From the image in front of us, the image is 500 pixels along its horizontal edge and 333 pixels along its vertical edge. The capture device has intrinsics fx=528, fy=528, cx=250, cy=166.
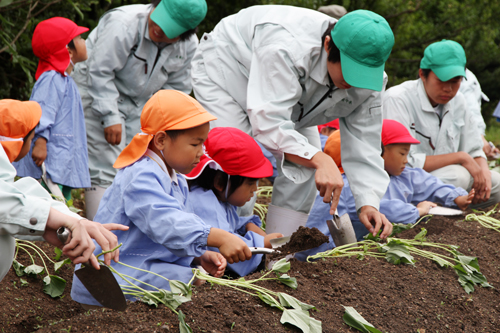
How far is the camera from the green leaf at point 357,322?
203 centimetres

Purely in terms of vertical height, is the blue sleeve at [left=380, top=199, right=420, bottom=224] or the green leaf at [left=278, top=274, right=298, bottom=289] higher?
the green leaf at [left=278, top=274, right=298, bottom=289]

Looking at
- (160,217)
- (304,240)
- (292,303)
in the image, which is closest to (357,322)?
(292,303)

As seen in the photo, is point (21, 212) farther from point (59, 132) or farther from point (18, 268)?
point (59, 132)

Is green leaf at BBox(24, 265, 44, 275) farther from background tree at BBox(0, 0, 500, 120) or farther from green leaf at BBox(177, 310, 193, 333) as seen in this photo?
background tree at BBox(0, 0, 500, 120)

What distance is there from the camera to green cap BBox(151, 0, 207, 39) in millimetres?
3562

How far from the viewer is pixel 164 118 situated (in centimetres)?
229

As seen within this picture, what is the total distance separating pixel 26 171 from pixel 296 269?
6.38 feet

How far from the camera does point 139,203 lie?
216 cm

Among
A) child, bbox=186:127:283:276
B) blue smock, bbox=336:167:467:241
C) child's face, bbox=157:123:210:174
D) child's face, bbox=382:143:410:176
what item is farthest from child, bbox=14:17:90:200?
child's face, bbox=382:143:410:176

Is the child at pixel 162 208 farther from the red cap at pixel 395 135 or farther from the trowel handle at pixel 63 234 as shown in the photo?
the red cap at pixel 395 135

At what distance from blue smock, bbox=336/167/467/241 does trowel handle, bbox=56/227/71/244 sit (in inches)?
87.8

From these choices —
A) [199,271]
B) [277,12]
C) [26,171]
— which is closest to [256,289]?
[199,271]

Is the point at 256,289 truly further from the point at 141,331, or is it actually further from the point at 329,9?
the point at 329,9

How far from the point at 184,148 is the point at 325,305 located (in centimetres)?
89
